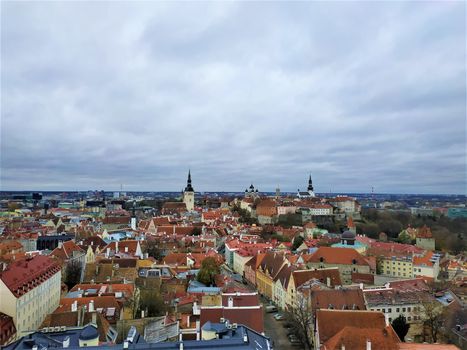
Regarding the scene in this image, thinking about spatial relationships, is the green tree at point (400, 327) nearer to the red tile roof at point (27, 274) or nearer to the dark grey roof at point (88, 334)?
the dark grey roof at point (88, 334)

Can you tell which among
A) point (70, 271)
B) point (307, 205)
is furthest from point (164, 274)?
point (307, 205)

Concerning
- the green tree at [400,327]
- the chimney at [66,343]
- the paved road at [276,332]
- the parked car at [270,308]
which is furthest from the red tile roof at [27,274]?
the green tree at [400,327]

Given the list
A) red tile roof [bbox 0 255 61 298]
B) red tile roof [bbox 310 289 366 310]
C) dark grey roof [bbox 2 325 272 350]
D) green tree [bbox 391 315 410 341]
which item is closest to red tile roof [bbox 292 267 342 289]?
red tile roof [bbox 310 289 366 310]

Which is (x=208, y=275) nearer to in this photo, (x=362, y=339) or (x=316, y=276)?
(x=316, y=276)

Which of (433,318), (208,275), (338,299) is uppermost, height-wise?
(208,275)

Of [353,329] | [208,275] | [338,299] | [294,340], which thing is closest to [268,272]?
[208,275]

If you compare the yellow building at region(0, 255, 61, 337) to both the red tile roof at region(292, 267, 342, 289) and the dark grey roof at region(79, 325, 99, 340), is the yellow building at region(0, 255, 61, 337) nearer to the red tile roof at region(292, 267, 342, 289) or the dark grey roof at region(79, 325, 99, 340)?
the dark grey roof at region(79, 325, 99, 340)

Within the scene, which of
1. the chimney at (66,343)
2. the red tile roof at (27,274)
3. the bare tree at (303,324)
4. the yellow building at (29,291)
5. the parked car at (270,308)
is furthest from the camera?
the parked car at (270,308)

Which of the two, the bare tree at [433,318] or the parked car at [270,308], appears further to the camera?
the parked car at [270,308]

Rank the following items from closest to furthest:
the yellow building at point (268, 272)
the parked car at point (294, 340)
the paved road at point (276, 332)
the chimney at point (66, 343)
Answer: the chimney at point (66, 343), the paved road at point (276, 332), the parked car at point (294, 340), the yellow building at point (268, 272)

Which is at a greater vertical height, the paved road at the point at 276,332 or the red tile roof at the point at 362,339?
the red tile roof at the point at 362,339

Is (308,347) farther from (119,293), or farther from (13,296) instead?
(13,296)
